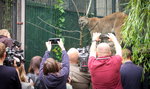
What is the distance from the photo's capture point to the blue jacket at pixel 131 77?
16.3ft

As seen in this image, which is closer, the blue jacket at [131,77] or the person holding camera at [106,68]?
the person holding camera at [106,68]

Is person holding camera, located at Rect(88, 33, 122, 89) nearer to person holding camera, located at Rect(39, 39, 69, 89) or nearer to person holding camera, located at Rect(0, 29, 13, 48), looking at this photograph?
person holding camera, located at Rect(39, 39, 69, 89)

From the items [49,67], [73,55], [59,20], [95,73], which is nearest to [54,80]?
[49,67]

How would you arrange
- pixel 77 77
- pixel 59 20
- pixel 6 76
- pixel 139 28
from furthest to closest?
pixel 59 20
pixel 77 77
pixel 139 28
pixel 6 76

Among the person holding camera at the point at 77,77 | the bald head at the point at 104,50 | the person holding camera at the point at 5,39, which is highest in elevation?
the person holding camera at the point at 5,39

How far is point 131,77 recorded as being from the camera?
16.3ft

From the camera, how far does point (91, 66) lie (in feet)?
15.0

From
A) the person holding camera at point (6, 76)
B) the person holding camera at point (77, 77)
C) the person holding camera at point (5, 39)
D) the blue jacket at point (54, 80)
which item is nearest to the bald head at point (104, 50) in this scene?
the blue jacket at point (54, 80)

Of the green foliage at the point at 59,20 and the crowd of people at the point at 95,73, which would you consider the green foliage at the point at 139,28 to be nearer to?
the crowd of people at the point at 95,73

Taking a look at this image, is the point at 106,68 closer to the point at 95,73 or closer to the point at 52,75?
the point at 95,73

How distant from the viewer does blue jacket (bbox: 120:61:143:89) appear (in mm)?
→ 4980

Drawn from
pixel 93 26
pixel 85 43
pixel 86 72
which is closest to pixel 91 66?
pixel 86 72

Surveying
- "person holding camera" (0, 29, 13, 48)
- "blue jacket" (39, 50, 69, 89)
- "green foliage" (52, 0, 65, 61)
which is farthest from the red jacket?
"green foliage" (52, 0, 65, 61)

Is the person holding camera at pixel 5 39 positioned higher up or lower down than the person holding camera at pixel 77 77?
higher up
